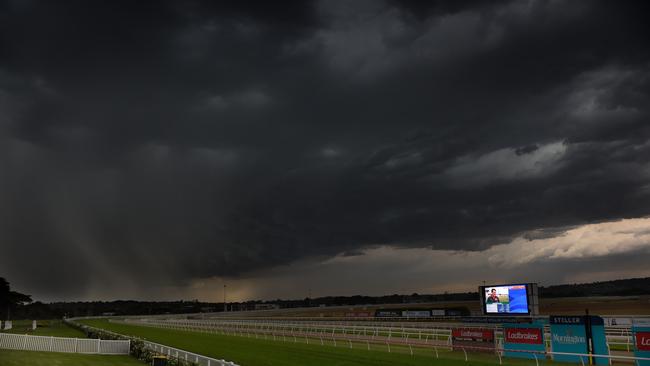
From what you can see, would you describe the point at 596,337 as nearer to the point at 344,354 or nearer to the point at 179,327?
the point at 344,354

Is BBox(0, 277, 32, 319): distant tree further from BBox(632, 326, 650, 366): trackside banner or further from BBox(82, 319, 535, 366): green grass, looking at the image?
BBox(632, 326, 650, 366): trackside banner

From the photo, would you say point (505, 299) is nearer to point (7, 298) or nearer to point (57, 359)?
point (57, 359)

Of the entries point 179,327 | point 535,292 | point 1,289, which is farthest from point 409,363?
point 1,289

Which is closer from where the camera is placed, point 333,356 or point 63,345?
point 333,356

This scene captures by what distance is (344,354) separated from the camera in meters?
33.7

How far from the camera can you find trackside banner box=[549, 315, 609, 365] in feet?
85.2

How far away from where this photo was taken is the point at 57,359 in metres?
28.0

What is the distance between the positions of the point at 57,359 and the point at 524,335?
25.8m

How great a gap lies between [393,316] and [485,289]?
51.2 metres

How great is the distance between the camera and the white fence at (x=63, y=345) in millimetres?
32750

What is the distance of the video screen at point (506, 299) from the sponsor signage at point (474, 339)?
43.9ft

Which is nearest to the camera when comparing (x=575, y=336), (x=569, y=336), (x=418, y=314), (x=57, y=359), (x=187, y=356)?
(x=187, y=356)

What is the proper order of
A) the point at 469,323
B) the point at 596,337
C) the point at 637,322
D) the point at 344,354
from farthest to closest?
the point at 469,323 → the point at 637,322 → the point at 344,354 → the point at 596,337

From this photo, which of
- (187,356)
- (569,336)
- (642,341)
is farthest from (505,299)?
(187,356)
